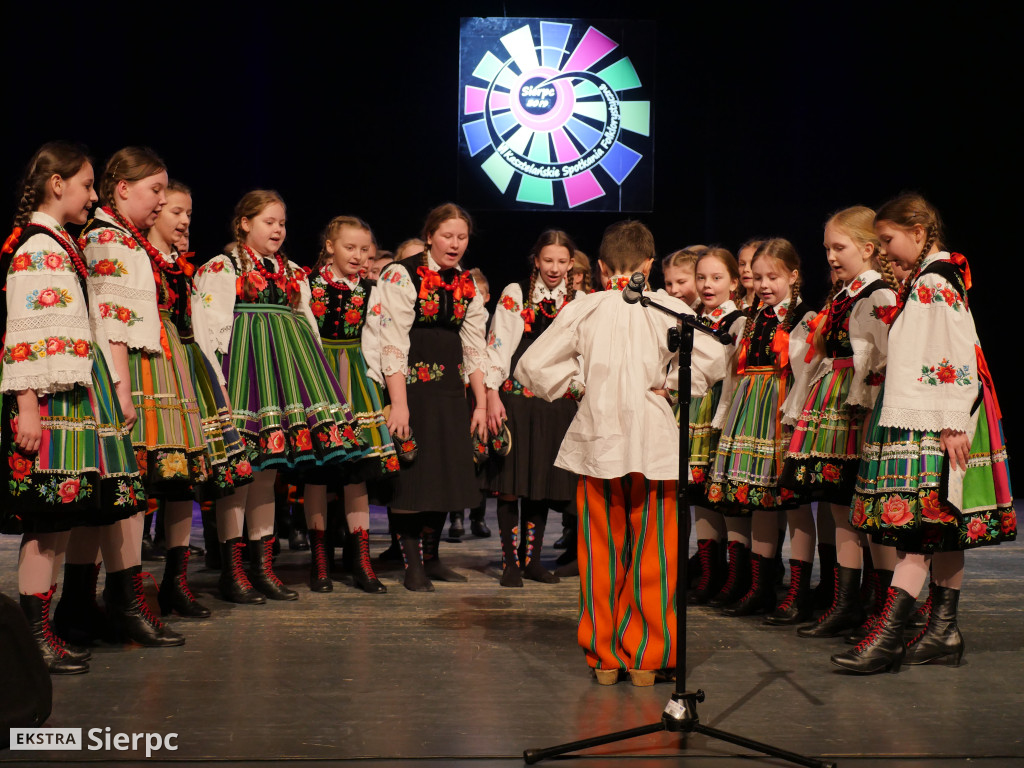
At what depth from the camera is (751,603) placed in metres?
3.27

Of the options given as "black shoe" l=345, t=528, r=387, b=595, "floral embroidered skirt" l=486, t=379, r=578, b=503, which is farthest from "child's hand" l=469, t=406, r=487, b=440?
"black shoe" l=345, t=528, r=387, b=595

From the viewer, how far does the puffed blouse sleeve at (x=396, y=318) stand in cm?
361

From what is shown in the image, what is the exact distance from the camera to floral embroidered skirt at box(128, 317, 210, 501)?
2824mm

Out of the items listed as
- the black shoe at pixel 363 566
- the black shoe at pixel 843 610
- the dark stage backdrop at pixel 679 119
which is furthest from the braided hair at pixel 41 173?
the dark stage backdrop at pixel 679 119

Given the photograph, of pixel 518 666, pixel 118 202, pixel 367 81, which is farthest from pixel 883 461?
pixel 367 81

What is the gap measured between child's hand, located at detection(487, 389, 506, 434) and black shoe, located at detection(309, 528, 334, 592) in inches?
29.9

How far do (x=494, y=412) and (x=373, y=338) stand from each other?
0.56 m

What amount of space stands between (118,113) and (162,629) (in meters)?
3.95

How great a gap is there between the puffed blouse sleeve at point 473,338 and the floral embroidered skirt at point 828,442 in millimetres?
1304

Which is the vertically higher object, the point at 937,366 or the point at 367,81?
the point at 367,81

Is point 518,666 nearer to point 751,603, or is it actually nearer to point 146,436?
point 751,603

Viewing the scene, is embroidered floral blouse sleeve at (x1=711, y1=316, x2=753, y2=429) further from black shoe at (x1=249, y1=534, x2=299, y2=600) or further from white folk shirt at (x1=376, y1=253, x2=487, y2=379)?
black shoe at (x1=249, y1=534, x2=299, y2=600)


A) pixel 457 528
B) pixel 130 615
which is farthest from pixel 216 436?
pixel 457 528

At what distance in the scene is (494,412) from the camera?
386 centimetres
